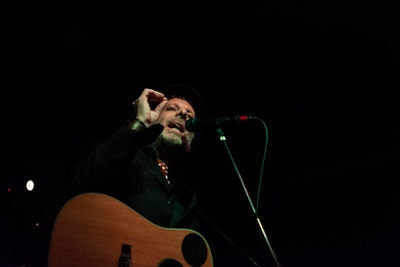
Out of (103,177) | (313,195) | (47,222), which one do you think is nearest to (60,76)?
(47,222)

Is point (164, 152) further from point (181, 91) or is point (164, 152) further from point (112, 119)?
point (112, 119)

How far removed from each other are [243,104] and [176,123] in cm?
133

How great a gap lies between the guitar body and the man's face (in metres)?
0.80

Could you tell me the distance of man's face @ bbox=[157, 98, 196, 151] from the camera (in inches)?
80.2

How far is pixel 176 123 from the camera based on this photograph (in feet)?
6.93

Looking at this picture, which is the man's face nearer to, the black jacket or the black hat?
the black hat

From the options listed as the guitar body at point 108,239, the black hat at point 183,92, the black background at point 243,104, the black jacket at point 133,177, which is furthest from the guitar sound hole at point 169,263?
the black background at point 243,104

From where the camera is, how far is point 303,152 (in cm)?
372

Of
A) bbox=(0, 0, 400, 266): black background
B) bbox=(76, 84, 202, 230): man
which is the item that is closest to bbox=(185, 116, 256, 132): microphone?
bbox=(76, 84, 202, 230): man

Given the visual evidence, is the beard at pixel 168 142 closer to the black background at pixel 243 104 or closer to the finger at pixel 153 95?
the finger at pixel 153 95

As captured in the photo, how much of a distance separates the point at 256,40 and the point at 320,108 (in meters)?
1.17

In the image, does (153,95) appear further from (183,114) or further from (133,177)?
(183,114)

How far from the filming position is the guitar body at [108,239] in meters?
1.01

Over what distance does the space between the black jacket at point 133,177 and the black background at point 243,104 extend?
1422 mm
